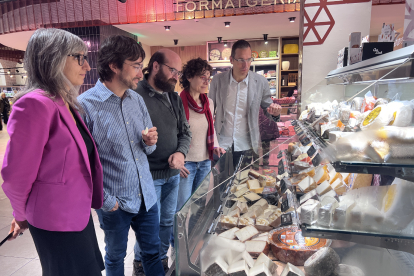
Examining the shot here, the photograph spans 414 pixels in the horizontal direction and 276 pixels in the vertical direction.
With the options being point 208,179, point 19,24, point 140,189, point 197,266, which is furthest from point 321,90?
point 19,24

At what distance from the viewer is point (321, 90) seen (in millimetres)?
2322

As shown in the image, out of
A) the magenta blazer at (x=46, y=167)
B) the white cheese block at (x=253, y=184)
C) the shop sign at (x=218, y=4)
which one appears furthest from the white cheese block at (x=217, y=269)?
the shop sign at (x=218, y=4)

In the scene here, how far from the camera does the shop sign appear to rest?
17.3 ft

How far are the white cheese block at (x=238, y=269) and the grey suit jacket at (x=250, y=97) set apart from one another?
148cm

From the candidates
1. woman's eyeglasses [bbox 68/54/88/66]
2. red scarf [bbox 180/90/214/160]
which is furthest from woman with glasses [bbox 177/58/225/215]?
woman's eyeglasses [bbox 68/54/88/66]

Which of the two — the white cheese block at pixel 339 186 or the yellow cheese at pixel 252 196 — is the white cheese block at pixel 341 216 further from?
the yellow cheese at pixel 252 196

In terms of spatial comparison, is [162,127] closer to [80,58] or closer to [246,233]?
[80,58]

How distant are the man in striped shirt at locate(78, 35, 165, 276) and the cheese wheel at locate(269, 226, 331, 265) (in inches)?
29.9

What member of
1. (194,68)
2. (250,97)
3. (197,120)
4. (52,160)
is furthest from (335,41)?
(52,160)

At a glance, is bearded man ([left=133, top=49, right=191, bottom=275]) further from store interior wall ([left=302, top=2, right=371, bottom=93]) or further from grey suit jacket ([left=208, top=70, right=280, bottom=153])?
store interior wall ([left=302, top=2, right=371, bottom=93])

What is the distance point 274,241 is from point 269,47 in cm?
813

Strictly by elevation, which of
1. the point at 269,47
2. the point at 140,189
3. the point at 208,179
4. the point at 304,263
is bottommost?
the point at 304,263

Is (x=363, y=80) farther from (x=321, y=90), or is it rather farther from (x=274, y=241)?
(x=274, y=241)

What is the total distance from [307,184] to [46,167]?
114 cm
